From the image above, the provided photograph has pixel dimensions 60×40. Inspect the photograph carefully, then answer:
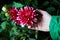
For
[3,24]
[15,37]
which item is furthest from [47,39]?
[3,24]

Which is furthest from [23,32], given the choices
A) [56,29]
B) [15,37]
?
[56,29]

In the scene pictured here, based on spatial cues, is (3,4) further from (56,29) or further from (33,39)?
(56,29)

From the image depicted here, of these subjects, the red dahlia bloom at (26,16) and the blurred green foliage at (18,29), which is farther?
the blurred green foliage at (18,29)

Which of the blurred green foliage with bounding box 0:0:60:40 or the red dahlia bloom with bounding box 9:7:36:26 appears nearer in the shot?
the red dahlia bloom with bounding box 9:7:36:26

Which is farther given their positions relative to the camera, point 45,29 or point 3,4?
point 3,4

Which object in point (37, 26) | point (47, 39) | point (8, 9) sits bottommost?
point (47, 39)

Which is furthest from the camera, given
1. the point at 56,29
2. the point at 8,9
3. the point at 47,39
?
the point at 47,39

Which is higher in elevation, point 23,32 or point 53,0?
point 53,0

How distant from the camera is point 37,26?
1653mm

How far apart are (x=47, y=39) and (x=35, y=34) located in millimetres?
120

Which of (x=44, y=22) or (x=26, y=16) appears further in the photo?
(x=44, y=22)

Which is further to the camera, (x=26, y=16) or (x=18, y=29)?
(x=18, y=29)

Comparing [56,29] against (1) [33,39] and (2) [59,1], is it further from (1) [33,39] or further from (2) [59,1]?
(2) [59,1]

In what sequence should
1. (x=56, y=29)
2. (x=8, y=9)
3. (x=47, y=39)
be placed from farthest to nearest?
(x=47, y=39), (x=8, y=9), (x=56, y=29)
